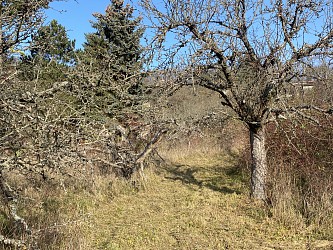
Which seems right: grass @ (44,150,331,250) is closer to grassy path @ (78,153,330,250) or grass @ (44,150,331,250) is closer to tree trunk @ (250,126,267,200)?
grassy path @ (78,153,330,250)

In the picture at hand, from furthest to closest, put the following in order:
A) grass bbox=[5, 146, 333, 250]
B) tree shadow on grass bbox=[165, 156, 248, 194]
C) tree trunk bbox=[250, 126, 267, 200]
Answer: tree shadow on grass bbox=[165, 156, 248, 194]
tree trunk bbox=[250, 126, 267, 200]
grass bbox=[5, 146, 333, 250]

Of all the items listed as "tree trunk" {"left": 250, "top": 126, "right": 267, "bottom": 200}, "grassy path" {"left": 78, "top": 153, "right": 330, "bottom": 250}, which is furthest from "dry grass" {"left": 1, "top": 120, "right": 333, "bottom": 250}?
"tree trunk" {"left": 250, "top": 126, "right": 267, "bottom": 200}

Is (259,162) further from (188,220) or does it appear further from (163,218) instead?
(163,218)

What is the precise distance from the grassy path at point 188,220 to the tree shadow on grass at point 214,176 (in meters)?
0.02

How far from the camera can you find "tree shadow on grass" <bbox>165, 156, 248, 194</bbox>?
24.6ft

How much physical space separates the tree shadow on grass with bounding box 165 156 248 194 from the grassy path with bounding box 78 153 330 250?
0.02m

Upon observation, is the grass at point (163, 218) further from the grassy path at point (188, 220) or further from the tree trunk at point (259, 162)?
the tree trunk at point (259, 162)

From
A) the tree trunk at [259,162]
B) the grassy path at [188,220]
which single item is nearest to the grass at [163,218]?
the grassy path at [188,220]

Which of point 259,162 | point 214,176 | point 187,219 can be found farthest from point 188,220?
point 214,176

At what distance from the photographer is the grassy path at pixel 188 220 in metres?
4.61

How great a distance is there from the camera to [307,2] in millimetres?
5113

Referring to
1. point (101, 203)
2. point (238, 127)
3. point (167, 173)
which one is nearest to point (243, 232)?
point (101, 203)

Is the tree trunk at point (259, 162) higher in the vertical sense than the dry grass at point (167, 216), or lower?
higher

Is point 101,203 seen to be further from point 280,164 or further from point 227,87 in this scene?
point 280,164
